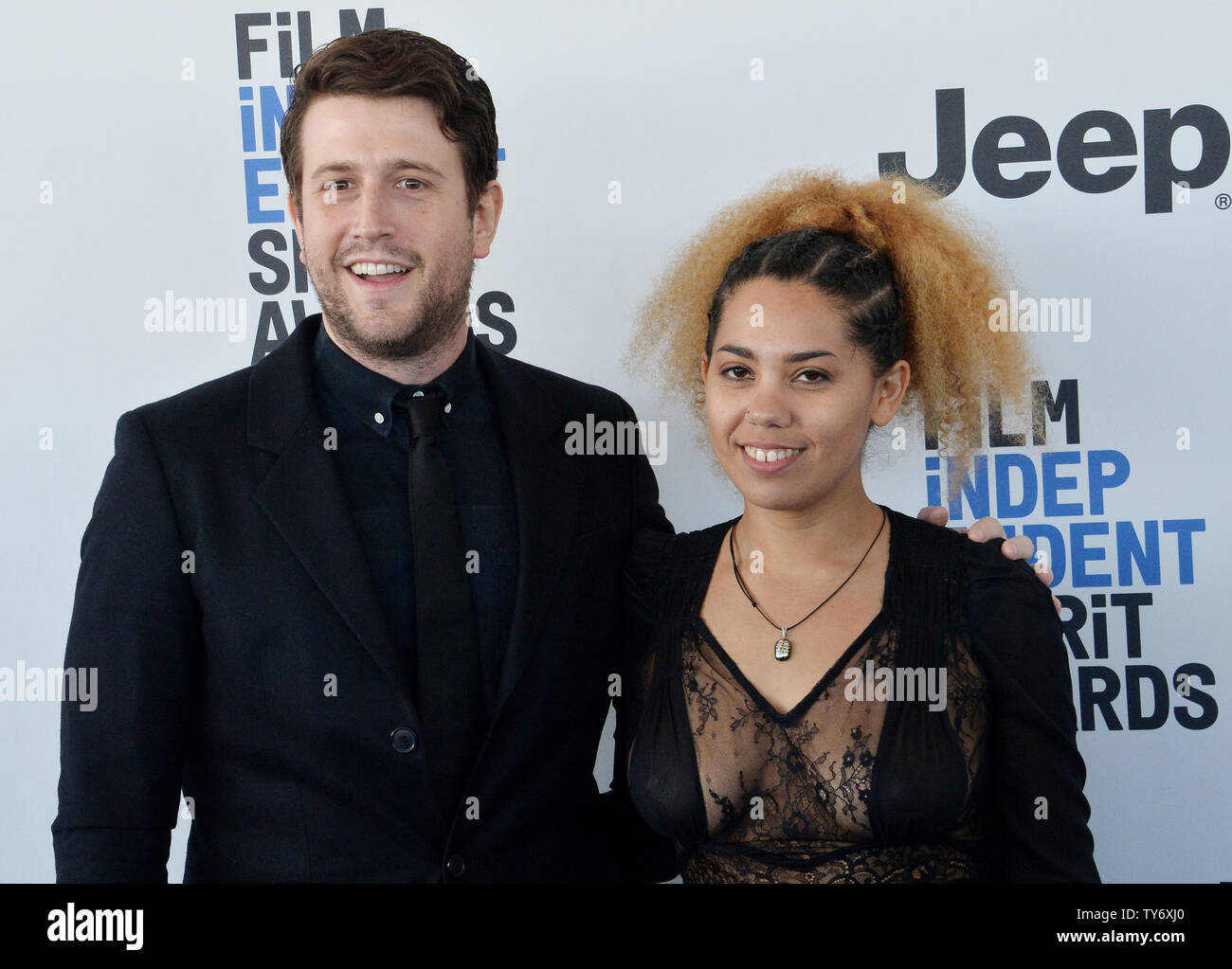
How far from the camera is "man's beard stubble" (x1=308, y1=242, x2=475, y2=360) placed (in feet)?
5.80

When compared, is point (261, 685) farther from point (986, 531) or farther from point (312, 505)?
point (986, 531)

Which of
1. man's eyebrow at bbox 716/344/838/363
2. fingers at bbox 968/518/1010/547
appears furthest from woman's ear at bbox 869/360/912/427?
fingers at bbox 968/518/1010/547

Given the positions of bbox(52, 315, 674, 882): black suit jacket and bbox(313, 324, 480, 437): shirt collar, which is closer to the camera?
bbox(52, 315, 674, 882): black suit jacket

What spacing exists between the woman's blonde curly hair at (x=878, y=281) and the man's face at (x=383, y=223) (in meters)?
0.42

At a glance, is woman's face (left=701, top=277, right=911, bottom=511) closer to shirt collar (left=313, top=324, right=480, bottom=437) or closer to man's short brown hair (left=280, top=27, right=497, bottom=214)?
shirt collar (left=313, top=324, right=480, bottom=437)

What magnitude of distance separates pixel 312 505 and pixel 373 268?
1.26 ft

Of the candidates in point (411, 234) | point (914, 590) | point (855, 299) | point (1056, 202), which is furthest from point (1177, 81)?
point (411, 234)

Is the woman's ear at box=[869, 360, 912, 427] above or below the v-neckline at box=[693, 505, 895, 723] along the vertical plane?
above

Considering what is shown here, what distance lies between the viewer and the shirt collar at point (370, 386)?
179 centimetres

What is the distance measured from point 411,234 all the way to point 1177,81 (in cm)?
160

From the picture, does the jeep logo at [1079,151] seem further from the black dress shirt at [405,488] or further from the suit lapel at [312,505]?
the suit lapel at [312,505]

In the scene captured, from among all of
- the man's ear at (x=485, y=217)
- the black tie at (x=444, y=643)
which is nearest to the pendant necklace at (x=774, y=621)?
the black tie at (x=444, y=643)

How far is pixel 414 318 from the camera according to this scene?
176 centimetres
